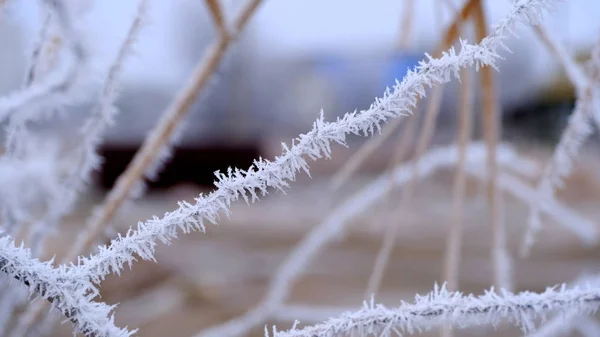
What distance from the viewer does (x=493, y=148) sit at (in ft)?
0.73

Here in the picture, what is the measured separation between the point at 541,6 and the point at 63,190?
0.54ft

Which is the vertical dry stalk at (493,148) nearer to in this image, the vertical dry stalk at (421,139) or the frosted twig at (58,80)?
the vertical dry stalk at (421,139)

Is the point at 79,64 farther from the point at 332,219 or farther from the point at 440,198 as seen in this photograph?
the point at 440,198

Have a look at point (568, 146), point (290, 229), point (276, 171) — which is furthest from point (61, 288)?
point (290, 229)

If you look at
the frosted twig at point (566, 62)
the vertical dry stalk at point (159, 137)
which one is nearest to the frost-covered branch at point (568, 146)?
the frosted twig at point (566, 62)

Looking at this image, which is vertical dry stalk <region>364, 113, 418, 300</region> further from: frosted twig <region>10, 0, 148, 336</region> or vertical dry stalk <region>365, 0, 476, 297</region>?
frosted twig <region>10, 0, 148, 336</region>

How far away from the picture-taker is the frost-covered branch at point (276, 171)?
11 centimetres

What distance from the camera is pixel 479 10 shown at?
0.65ft

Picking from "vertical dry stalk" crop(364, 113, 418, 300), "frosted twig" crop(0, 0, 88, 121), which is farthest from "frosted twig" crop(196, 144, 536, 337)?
"frosted twig" crop(0, 0, 88, 121)

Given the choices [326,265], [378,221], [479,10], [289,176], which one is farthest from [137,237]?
[378,221]

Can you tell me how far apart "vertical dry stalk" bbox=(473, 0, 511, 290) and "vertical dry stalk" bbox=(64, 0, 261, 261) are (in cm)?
8

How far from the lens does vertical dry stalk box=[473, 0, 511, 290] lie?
0.20m

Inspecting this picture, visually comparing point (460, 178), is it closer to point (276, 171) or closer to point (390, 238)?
point (390, 238)

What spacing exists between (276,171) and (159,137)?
0.36 ft
